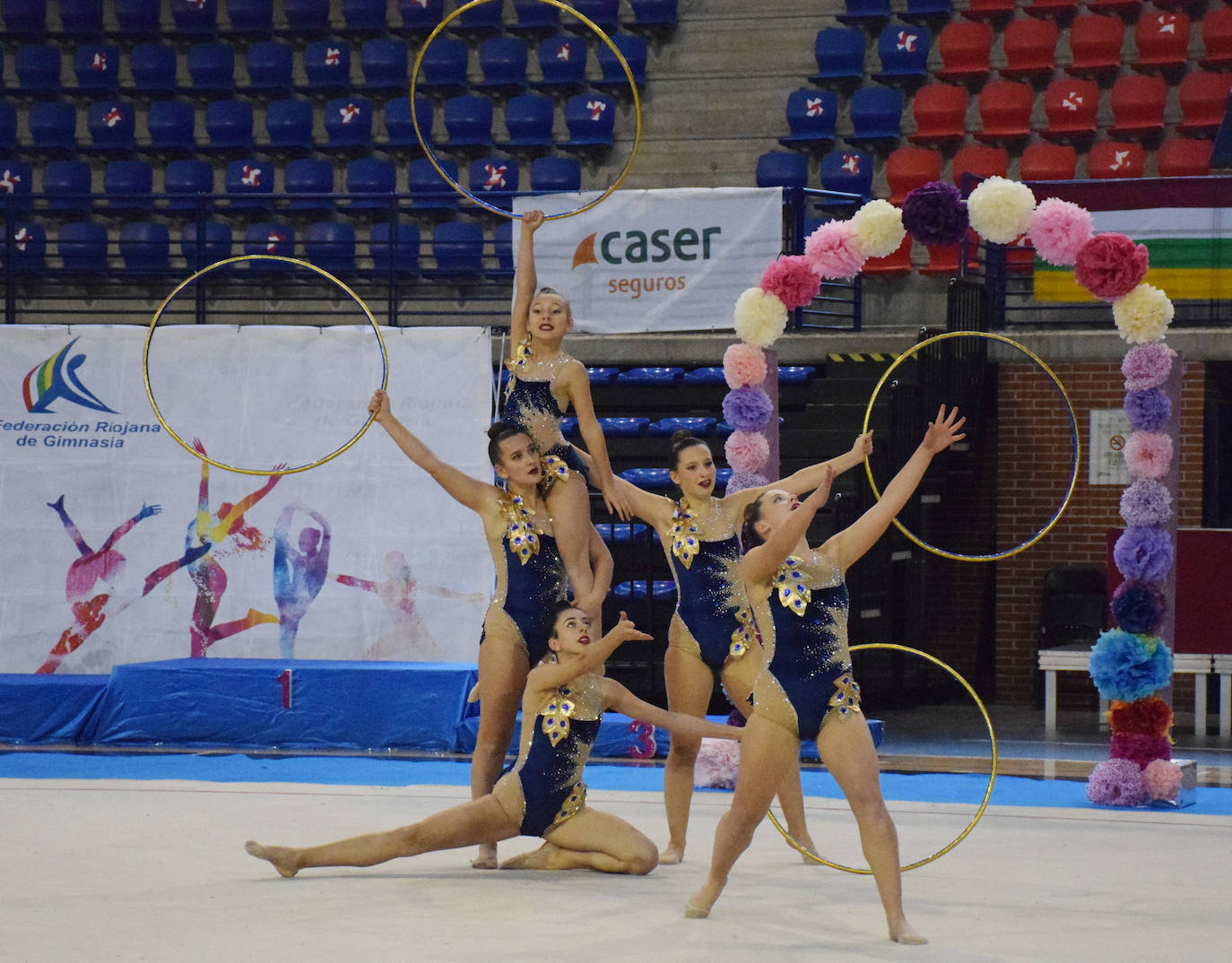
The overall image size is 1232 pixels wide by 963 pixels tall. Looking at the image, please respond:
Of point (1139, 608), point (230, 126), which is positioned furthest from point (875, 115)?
point (1139, 608)

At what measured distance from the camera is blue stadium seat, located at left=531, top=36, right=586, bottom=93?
13.3 meters

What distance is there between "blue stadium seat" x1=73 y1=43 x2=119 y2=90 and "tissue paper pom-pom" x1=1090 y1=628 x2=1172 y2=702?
34.8ft

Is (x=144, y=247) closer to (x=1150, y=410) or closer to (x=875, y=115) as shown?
(x=875, y=115)

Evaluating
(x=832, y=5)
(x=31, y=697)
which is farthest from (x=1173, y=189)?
(x=31, y=697)

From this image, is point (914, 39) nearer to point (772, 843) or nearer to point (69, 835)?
point (772, 843)

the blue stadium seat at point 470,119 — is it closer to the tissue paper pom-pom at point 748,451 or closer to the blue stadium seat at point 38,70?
the blue stadium seat at point 38,70

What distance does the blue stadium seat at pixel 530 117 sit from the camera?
13.1 metres

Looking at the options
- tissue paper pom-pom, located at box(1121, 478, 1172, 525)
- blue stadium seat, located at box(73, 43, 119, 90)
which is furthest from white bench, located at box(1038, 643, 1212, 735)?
blue stadium seat, located at box(73, 43, 119, 90)

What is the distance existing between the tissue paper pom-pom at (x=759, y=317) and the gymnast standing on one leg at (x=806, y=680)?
263 cm

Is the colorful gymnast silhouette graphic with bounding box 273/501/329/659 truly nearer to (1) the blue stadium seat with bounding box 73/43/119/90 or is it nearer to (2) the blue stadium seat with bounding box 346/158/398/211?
(2) the blue stadium seat with bounding box 346/158/398/211

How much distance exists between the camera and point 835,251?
704 centimetres

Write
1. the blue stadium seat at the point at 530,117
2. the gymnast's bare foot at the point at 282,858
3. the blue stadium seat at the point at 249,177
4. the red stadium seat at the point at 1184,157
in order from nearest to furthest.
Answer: the gymnast's bare foot at the point at 282,858, the red stadium seat at the point at 1184,157, the blue stadium seat at the point at 530,117, the blue stadium seat at the point at 249,177

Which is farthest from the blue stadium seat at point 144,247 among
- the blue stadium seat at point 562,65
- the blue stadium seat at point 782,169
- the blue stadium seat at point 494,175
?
the blue stadium seat at point 782,169

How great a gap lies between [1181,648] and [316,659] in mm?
4840
